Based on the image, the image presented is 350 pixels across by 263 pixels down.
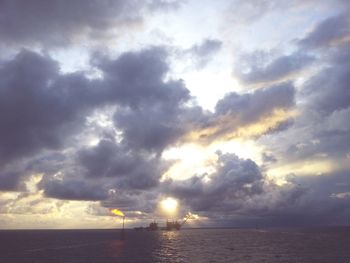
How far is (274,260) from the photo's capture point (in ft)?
480

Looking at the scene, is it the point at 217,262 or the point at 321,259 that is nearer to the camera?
the point at 217,262

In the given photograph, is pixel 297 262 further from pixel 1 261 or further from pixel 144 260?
pixel 1 261

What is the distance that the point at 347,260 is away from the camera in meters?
144

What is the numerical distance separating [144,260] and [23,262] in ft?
157

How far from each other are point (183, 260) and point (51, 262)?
51.6 meters

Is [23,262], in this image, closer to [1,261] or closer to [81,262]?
[1,261]

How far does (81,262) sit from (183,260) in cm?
3997

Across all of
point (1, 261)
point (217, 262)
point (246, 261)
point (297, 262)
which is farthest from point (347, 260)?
point (1, 261)

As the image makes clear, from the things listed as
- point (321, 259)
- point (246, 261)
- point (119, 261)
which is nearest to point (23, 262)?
point (119, 261)

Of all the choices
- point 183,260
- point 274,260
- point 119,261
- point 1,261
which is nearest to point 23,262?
point 1,261

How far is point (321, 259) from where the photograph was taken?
14988 centimetres

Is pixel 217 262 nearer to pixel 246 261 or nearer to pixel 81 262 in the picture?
pixel 246 261

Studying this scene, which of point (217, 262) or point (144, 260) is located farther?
point (144, 260)

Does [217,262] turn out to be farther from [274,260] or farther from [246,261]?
[274,260]
